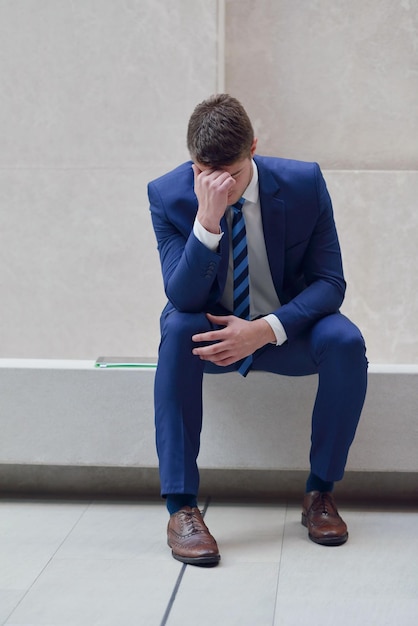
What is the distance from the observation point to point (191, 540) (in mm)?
2188

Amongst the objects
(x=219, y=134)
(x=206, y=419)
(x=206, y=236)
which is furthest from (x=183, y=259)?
(x=206, y=419)

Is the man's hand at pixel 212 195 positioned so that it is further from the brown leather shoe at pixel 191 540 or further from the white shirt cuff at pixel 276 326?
the brown leather shoe at pixel 191 540

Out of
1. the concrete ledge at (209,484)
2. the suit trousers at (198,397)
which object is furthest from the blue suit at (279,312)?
the concrete ledge at (209,484)

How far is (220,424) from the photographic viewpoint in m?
2.63

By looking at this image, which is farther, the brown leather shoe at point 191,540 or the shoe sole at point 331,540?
the shoe sole at point 331,540

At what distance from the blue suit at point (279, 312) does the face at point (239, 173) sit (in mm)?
62

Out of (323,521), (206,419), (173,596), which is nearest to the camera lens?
(173,596)

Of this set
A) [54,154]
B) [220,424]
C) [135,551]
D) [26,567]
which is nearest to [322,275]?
[220,424]

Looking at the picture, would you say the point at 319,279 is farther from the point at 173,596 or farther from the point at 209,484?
the point at 173,596

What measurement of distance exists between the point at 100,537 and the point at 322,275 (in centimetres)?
86

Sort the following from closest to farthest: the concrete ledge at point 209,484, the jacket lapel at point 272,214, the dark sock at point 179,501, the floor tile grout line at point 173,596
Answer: the floor tile grout line at point 173,596
the dark sock at point 179,501
the jacket lapel at point 272,214
the concrete ledge at point 209,484

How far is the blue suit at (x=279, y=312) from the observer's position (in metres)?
2.24

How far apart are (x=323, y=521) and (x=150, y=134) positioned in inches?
57.5

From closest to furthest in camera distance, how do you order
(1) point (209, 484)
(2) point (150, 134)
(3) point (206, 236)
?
1. (3) point (206, 236)
2. (1) point (209, 484)
3. (2) point (150, 134)
